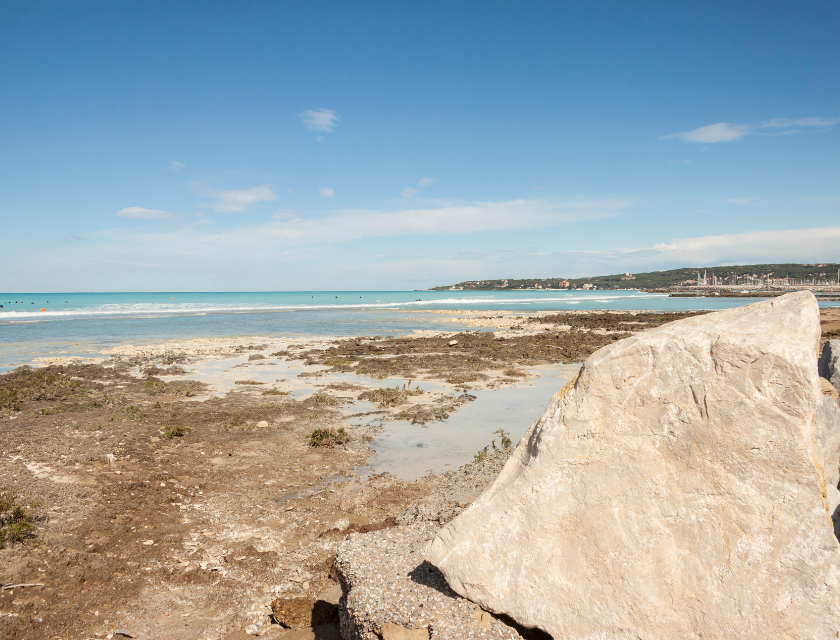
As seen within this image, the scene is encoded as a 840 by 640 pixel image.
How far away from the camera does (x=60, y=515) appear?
6.61 metres

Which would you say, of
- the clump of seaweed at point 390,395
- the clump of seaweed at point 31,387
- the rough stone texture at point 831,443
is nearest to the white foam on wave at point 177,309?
the clump of seaweed at point 31,387

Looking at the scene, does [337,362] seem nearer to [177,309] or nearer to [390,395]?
[390,395]

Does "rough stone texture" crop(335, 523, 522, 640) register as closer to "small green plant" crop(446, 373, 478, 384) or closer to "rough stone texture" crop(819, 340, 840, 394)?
"rough stone texture" crop(819, 340, 840, 394)

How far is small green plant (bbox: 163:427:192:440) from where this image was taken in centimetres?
1069

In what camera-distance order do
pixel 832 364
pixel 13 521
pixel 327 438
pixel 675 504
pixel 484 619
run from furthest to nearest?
pixel 327 438
pixel 832 364
pixel 13 521
pixel 484 619
pixel 675 504

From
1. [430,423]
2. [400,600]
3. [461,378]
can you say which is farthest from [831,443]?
[461,378]

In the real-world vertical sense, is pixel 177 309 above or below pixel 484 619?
above

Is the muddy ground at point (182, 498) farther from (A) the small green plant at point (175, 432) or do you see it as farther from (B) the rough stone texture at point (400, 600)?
(B) the rough stone texture at point (400, 600)

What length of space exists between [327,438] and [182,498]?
132 inches

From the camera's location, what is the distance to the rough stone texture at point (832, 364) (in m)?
6.49

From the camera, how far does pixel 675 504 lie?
3451 mm

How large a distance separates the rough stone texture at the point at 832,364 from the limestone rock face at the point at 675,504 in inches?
155

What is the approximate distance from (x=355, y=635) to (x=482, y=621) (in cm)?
99

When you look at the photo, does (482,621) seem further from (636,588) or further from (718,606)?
(718,606)
